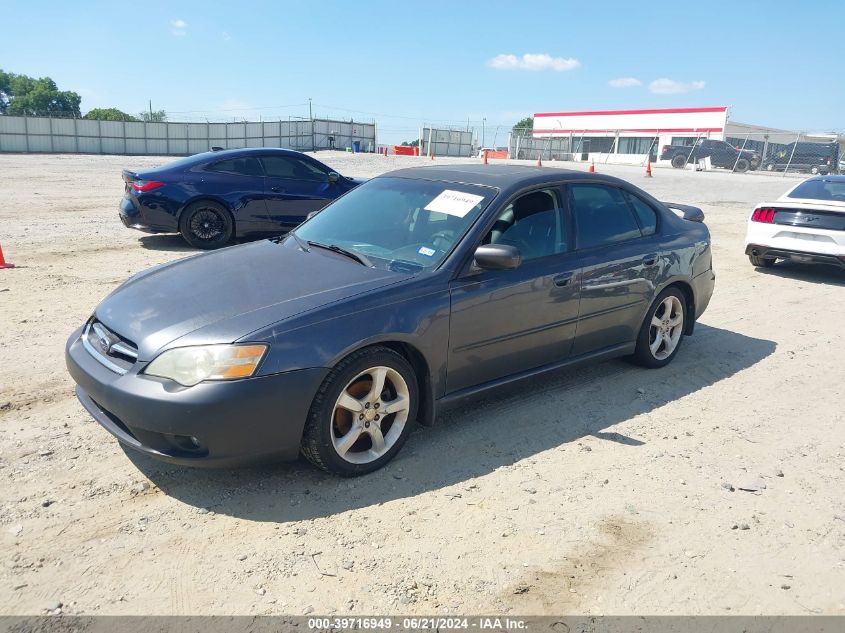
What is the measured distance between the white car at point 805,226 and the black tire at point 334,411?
762 cm

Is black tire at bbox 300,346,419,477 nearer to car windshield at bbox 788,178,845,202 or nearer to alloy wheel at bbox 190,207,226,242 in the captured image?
alloy wheel at bbox 190,207,226,242

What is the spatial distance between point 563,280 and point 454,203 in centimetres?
90

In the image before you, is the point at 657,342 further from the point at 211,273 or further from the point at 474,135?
the point at 474,135

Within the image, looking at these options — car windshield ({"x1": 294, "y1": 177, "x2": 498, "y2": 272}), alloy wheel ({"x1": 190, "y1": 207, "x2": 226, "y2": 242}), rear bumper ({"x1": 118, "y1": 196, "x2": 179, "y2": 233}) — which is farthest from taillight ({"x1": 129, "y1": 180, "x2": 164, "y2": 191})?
car windshield ({"x1": 294, "y1": 177, "x2": 498, "y2": 272})

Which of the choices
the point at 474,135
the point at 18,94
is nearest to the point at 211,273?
the point at 474,135

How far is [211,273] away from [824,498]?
372 cm

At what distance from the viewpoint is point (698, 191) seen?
22562mm

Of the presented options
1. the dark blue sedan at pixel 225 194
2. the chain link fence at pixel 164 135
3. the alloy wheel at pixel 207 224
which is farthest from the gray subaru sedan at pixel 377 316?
the chain link fence at pixel 164 135

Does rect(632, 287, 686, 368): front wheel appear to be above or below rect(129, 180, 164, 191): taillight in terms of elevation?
below

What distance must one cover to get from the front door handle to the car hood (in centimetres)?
122

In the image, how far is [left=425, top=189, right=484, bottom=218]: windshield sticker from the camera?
13.8ft

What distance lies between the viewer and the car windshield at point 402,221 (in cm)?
404

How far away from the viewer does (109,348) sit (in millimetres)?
3451

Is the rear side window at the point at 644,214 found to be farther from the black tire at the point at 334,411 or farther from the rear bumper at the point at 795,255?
the rear bumper at the point at 795,255
